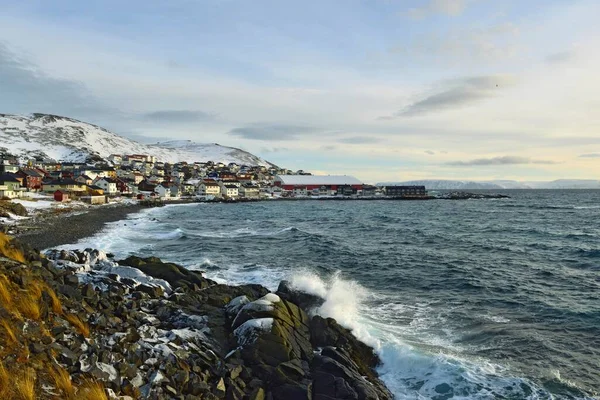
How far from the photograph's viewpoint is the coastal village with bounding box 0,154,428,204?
88.1 metres

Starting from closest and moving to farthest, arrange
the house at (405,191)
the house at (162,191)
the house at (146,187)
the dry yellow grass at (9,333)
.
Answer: the dry yellow grass at (9,333) → the house at (162,191) → the house at (146,187) → the house at (405,191)

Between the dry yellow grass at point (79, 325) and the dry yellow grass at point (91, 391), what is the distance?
84.9 inches

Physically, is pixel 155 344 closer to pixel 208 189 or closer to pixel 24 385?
pixel 24 385

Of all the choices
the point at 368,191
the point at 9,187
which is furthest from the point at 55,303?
the point at 368,191

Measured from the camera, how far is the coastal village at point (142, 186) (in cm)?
8806

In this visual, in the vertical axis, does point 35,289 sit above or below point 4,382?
above

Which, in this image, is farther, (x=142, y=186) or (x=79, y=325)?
(x=142, y=186)

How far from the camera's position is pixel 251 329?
1175 centimetres

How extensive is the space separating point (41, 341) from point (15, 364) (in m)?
1.10

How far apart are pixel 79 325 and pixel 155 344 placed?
75.7 inches

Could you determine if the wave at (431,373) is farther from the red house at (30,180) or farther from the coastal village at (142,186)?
the red house at (30,180)

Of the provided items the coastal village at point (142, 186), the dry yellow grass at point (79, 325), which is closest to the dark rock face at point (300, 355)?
the dry yellow grass at point (79, 325)

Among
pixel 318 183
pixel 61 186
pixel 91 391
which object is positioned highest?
pixel 318 183

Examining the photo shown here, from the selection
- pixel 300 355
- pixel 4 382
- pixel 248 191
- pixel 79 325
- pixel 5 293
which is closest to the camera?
pixel 4 382
